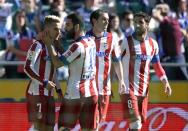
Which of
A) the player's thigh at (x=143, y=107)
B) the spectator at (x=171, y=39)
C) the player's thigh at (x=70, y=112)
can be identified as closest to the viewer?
the player's thigh at (x=70, y=112)

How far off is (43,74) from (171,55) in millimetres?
4182

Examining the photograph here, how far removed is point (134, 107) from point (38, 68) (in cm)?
177

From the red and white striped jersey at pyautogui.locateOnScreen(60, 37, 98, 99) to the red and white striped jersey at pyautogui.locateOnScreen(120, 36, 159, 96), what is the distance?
1091 mm

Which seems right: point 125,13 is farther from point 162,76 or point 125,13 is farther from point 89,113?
point 89,113

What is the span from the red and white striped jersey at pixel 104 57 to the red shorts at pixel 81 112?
2.32ft

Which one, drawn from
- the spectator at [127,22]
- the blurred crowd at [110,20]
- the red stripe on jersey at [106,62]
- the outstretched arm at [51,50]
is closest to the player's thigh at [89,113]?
the outstretched arm at [51,50]

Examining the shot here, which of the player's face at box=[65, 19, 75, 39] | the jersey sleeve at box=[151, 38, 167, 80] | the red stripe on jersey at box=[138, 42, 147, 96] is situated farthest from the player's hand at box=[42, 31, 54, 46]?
the jersey sleeve at box=[151, 38, 167, 80]

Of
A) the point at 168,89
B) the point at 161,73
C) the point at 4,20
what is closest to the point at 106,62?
the point at 161,73

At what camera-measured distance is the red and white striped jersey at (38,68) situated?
9.87 metres

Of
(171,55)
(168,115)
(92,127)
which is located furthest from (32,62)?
(171,55)

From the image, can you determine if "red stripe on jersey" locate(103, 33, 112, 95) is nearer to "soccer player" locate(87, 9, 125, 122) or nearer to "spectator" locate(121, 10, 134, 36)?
"soccer player" locate(87, 9, 125, 122)

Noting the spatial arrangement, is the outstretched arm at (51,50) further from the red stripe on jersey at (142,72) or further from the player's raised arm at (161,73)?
the player's raised arm at (161,73)

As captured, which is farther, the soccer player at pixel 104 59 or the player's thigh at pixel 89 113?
the soccer player at pixel 104 59

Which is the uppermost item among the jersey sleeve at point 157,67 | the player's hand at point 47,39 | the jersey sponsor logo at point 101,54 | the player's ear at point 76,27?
the player's ear at point 76,27
